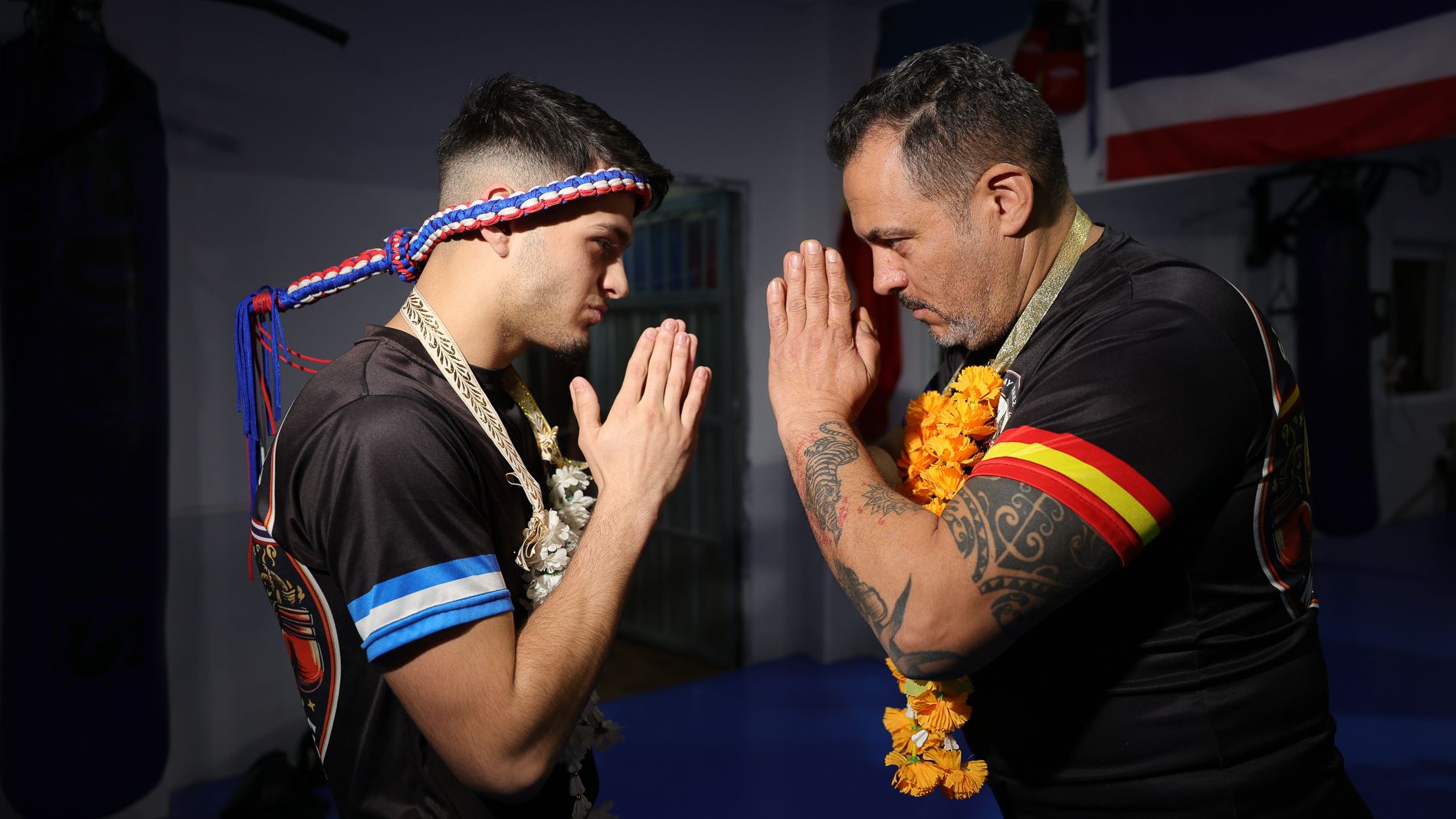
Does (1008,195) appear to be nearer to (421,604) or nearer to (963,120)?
Result: (963,120)

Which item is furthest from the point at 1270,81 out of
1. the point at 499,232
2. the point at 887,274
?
the point at 499,232

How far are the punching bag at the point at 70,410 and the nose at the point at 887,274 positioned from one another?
6.75 feet

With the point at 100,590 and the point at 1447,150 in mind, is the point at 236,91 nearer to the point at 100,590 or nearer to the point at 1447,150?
the point at 100,590

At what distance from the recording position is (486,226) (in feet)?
4.40

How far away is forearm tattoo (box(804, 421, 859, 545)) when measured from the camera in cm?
119

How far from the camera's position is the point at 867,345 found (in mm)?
1388

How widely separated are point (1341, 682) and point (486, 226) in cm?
420

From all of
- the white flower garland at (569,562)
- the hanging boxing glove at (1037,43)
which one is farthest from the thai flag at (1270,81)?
the white flower garland at (569,562)

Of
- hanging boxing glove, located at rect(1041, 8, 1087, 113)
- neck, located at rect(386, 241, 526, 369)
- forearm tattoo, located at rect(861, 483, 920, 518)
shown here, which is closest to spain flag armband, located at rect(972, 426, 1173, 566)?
forearm tattoo, located at rect(861, 483, 920, 518)

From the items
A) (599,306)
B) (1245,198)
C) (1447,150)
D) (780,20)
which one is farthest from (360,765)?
(1447,150)

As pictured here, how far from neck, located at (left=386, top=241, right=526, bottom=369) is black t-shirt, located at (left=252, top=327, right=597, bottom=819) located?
0.03m

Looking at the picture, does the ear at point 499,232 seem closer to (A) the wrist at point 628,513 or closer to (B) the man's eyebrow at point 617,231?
(B) the man's eyebrow at point 617,231

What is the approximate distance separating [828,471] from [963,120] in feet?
1.71

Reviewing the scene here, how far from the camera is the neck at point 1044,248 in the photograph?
1.36m
